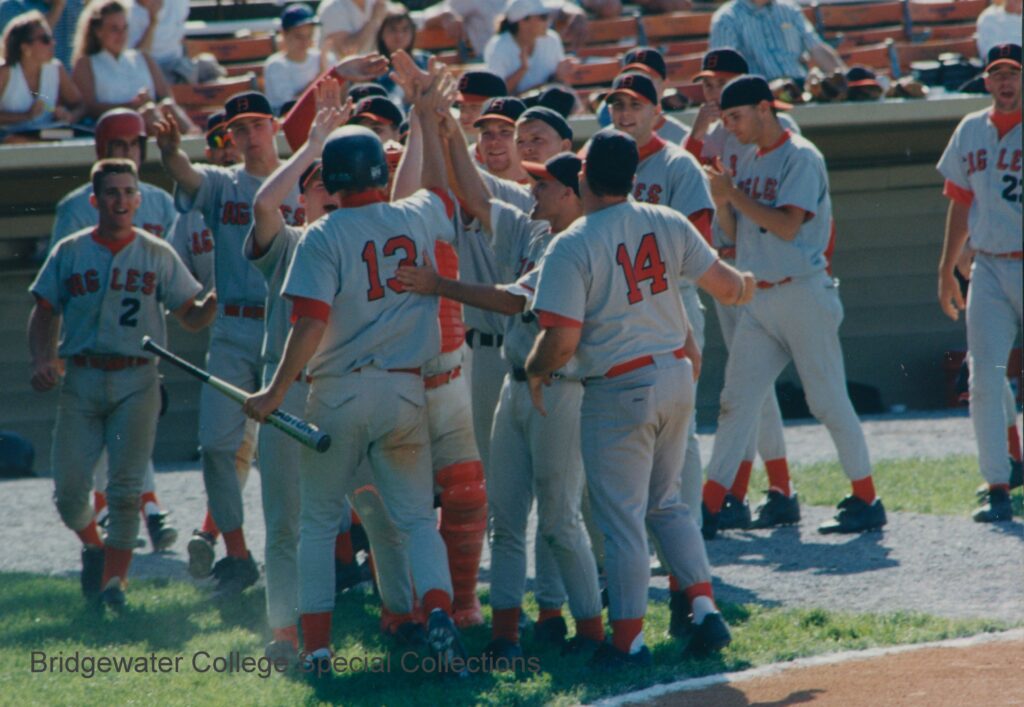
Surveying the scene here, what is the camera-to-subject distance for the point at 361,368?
4.91 metres

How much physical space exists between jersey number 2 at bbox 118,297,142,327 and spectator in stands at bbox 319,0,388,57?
4211mm

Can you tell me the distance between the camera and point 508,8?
10.4 meters

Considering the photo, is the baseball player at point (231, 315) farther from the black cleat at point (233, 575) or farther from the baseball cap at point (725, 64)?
the baseball cap at point (725, 64)

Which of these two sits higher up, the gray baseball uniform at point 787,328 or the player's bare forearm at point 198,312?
the player's bare forearm at point 198,312

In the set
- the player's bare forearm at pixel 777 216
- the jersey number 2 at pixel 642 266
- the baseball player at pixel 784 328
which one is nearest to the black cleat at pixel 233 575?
the baseball player at pixel 784 328

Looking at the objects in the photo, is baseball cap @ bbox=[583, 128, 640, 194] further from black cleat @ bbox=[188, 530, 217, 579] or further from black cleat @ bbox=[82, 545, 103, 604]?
black cleat @ bbox=[82, 545, 103, 604]

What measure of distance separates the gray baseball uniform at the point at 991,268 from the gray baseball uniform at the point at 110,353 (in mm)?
3684

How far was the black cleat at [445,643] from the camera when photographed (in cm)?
474

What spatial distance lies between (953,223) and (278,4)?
6.36 metres

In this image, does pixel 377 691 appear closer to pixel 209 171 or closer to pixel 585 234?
pixel 585 234

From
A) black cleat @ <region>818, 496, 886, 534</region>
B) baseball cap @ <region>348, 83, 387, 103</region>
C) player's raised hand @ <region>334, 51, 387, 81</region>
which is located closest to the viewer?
player's raised hand @ <region>334, 51, 387, 81</region>

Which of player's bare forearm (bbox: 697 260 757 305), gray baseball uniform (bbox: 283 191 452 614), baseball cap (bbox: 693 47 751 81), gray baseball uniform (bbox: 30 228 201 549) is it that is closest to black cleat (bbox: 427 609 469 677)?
gray baseball uniform (bbox: 283 191 452 614)

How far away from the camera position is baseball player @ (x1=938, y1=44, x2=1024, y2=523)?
6.98 metres

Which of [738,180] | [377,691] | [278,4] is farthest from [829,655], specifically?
[278,4]
